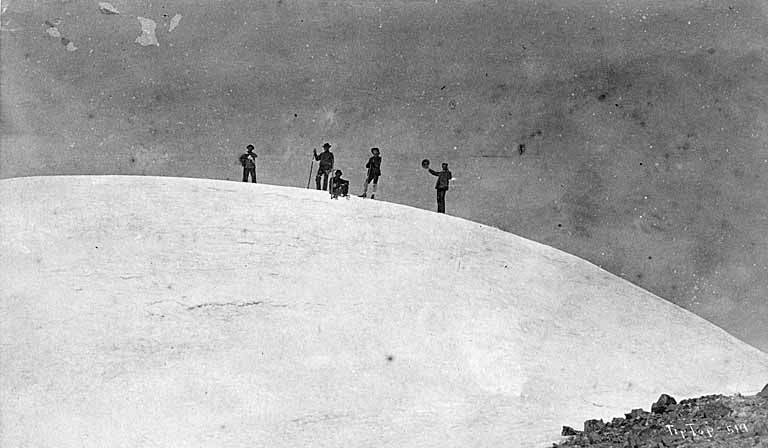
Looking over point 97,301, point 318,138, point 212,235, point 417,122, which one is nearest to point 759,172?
point 417,122

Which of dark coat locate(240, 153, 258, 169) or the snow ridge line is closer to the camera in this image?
the snow ridge line

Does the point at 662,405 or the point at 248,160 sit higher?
the point at 248,160

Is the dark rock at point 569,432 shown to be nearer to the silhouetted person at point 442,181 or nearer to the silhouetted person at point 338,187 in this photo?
the silhouetted person at point 338,187

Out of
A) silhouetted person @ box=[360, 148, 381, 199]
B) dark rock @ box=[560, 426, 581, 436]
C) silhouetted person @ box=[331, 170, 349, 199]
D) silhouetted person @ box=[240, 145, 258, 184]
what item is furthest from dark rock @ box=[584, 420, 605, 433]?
silhouetted person @ box=[240, 145, 258, 184]

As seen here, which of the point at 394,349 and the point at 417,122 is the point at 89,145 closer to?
the point at 417,122

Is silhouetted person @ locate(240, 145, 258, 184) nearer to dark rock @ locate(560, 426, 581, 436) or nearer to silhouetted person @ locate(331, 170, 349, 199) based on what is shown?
silhouetted person @ locate(331, 170, 349, 199)

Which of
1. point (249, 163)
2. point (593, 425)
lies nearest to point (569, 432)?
point (593, 425)

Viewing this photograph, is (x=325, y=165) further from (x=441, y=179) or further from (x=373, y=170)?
(x=441, y=179)
